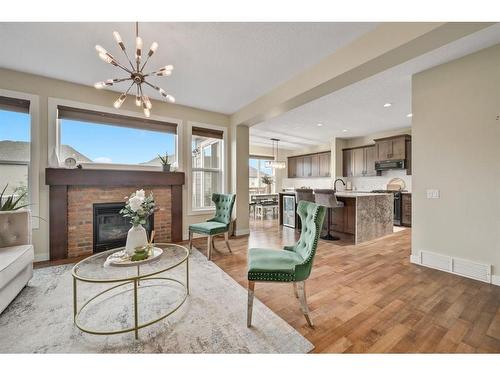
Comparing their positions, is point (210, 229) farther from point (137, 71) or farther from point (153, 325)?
point (137, 71)

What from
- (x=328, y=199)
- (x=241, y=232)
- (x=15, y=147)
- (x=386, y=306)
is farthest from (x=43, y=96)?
(x=386, y=306)

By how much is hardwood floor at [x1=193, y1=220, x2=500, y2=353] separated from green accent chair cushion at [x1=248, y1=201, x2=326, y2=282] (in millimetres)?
423

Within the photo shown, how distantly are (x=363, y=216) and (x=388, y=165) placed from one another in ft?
9.46

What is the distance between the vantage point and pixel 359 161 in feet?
22.4

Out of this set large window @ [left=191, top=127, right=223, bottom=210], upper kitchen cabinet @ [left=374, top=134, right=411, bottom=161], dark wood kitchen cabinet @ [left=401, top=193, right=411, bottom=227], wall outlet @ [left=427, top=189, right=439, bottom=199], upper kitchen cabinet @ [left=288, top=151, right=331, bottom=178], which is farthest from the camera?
upper kitchen cabinet @ [left=288, top=151, right=331, bottom=178]

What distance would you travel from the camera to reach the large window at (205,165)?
14.5 feet

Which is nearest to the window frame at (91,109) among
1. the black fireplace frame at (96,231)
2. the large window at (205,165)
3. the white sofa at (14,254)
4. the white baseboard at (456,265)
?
the large window at (205,165)

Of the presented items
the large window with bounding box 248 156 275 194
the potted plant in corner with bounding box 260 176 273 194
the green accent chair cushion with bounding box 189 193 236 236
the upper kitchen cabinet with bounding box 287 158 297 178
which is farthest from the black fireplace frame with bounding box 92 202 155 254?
the upper kitchen cabinet with bounding box 287 158 297 178

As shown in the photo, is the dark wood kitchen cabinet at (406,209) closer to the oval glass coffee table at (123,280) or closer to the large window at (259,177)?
the large window at (259,177)

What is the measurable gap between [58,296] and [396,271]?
12.9 ft

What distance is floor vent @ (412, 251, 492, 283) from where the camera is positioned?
2340mm

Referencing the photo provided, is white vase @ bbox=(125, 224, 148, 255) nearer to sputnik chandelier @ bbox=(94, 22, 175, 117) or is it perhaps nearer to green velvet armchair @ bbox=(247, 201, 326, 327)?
green velvet armchair @ bbox=(247, 201, 326, 327)
